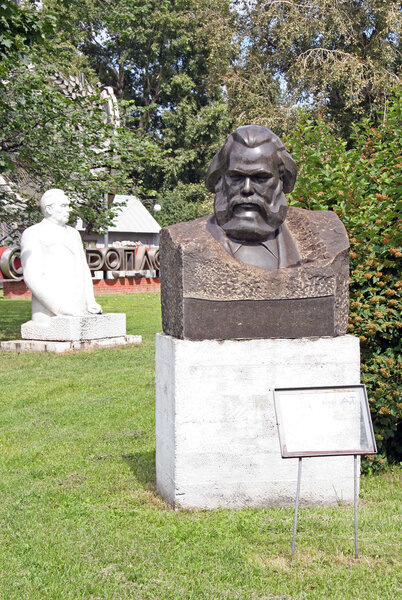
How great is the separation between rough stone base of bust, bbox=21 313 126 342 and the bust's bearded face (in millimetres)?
7074

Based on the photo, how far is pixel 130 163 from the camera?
13.9 metres

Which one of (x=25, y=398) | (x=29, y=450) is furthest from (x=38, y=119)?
(x=29, y=450)

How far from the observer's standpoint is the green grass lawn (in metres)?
3.23

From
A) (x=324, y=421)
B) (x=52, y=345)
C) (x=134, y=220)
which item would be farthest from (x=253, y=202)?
(x=134, y=220)

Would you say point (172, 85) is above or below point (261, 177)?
below

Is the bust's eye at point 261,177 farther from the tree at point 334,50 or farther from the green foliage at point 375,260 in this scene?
the tree at point 334,50

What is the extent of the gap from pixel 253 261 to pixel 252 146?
2.37ft

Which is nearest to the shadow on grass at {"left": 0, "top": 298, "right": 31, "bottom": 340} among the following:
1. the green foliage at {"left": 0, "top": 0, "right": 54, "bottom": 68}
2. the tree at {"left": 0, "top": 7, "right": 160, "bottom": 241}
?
the tree at {"left": 0, "top": 7, "right": 160, "bottom": 241}

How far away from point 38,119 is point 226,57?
13.5 m

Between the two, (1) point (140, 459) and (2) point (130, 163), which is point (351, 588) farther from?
(2) point (130, 163)

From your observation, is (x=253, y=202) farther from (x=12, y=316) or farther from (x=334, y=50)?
(x=334, y=50)

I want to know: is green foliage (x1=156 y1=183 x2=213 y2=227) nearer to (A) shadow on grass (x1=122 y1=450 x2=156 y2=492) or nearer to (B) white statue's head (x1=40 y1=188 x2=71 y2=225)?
(B) white statue's head (x1=40 y1=188 x2=71 y2=225)

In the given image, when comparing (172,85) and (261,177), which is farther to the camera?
(172,85)

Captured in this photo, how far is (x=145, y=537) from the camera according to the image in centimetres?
379
